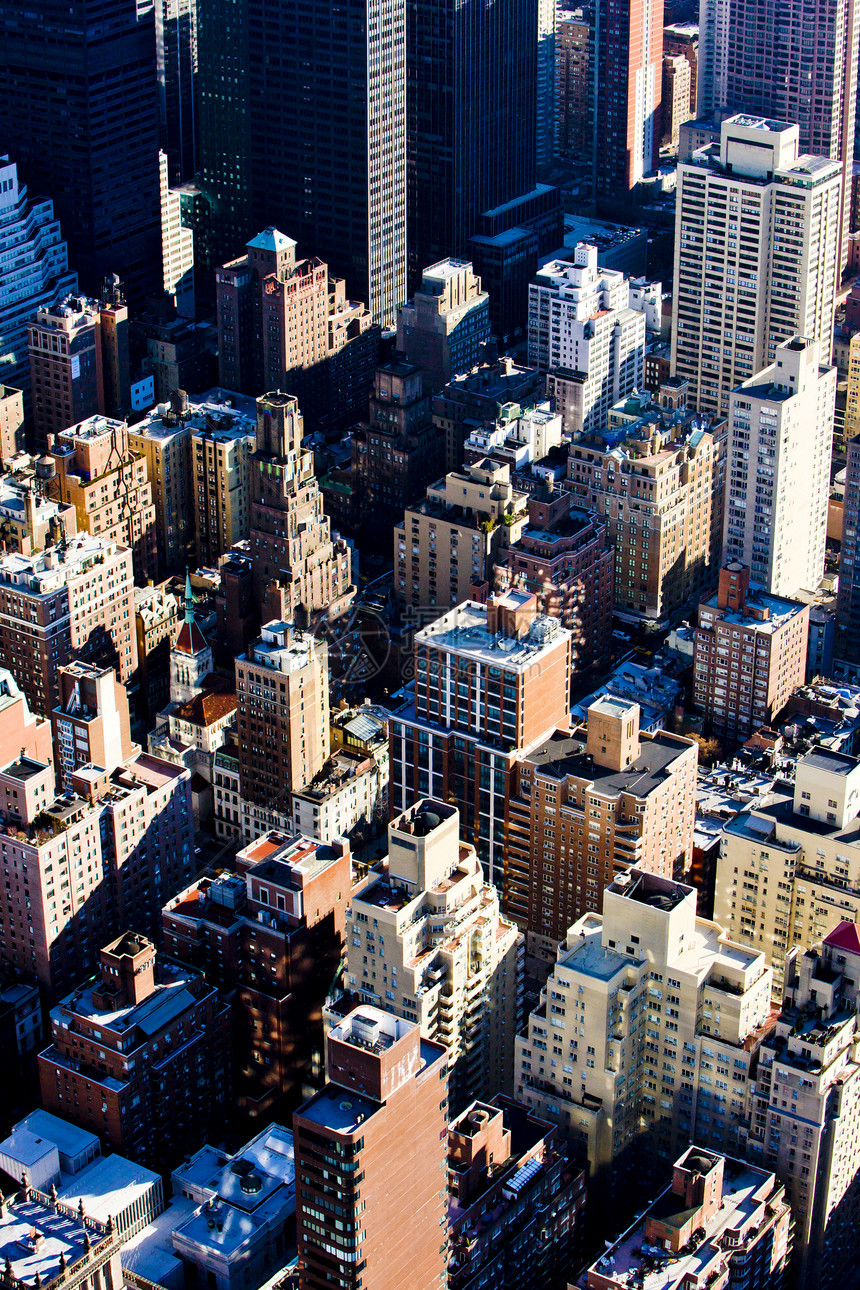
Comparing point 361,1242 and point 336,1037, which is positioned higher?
point 336,1037

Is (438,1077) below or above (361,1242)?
above
